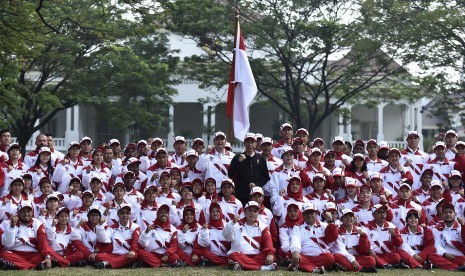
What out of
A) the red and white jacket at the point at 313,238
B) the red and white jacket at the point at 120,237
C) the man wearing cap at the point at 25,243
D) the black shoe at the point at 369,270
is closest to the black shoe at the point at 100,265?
the red and white jacket at the point at 120,237

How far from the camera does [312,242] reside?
10844 mm

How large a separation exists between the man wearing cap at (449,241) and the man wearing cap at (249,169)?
261 cm

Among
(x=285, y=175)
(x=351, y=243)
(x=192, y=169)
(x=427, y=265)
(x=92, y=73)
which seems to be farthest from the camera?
(x=92, y=73)

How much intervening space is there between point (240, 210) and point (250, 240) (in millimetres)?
598

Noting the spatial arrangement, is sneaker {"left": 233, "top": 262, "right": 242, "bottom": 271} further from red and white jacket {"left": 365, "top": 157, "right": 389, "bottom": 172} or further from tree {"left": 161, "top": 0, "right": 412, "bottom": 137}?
tree {"left": 161, "top": 0, "right": 412, "bottom": 137}

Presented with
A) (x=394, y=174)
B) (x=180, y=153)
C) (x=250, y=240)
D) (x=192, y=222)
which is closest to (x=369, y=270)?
(x=250, y=240)

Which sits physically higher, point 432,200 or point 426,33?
point 426,33

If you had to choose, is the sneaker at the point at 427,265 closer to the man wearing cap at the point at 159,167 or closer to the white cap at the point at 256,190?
the white cap at the point at 256,190

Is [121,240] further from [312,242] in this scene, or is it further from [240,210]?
[312,242]

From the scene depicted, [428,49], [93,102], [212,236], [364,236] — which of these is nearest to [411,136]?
[364,236]

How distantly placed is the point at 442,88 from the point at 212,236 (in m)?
15.3

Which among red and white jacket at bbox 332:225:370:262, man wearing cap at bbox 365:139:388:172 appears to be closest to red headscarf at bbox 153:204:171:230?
red and white jacket at bbox 332:225:370:262

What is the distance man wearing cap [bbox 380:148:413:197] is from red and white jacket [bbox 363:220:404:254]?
1.04 meters

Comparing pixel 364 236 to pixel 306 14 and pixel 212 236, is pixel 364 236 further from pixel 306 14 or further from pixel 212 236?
pixel 306 14
